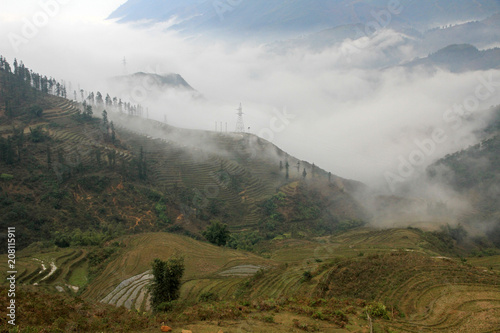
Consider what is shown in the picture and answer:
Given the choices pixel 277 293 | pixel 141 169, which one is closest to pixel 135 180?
pixel 141 169

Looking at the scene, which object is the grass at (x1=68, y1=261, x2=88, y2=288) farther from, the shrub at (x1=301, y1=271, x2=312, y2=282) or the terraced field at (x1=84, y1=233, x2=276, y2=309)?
the shrub at (x1=301, y1=271, x2=312, y2=282)

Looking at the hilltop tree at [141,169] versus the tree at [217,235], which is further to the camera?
the hilltop tree at [141,169]

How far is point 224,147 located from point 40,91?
2260 inches

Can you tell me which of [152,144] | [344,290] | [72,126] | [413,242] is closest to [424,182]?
[413,242]

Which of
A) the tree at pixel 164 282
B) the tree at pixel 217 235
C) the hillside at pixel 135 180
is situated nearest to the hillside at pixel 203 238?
A: the hillside at pixel 135 180

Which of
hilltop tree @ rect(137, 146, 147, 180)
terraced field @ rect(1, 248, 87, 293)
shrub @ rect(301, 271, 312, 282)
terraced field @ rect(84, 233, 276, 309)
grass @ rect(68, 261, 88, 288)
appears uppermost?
hilltop tree @ rect(137, 146, 147, 180)

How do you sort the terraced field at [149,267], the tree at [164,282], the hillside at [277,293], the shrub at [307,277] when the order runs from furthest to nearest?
the terraced field at [149,267] < the shrub at [307,277] < the tree at [164,282] < the hillside at [277,293]

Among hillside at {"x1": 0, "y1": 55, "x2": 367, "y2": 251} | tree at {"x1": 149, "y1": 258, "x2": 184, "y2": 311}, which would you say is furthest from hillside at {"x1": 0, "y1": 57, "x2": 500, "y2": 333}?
tree at {"x1": 149, "y1": 258, "x2": 184, "y2": 311}

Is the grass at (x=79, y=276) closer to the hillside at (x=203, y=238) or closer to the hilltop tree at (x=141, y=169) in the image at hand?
the hillside at (x=203, y=238)

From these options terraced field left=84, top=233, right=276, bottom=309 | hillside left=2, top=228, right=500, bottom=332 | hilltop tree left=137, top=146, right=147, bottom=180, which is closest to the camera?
hillside left=2, top=228, right=500, bottom=332

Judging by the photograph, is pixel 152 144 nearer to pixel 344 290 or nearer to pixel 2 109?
pixel 2 109

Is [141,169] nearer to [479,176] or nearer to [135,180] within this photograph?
[135,180]

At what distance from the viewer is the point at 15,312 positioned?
12047mm

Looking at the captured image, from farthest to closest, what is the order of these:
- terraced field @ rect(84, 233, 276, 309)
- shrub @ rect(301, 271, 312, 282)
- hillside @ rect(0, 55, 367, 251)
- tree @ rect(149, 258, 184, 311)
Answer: hillside @ rect(0, 55, 367, 251), terraced field @ rect(84, 233, 276, 309), shrub @ rect(301, 271, 312, 282), tree @ rect(149, 258, 184, 311)
